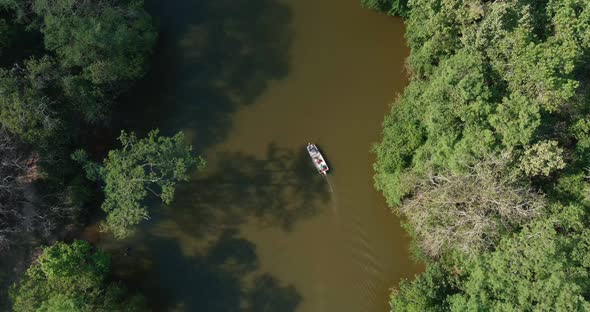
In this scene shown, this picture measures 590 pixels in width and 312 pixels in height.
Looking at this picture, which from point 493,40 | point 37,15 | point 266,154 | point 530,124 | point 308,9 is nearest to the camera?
point 530,124

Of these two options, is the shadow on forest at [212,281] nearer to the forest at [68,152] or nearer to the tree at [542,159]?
the forest at [68,152]

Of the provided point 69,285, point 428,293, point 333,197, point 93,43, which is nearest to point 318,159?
point 333,197

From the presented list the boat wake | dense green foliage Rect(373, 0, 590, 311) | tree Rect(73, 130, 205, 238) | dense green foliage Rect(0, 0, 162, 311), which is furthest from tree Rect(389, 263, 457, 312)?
dense green foliage Rect(0, 0, 162, 311)

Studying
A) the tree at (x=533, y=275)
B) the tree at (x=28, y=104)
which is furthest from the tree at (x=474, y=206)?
the tree at (x=28, y=104)

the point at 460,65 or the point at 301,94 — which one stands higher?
the point at 460,65

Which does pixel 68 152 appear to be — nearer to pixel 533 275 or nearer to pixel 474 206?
pixel 474 206

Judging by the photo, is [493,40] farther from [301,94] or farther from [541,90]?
[301,94]

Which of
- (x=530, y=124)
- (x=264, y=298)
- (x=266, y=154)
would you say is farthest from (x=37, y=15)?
(x=530, y=124)
